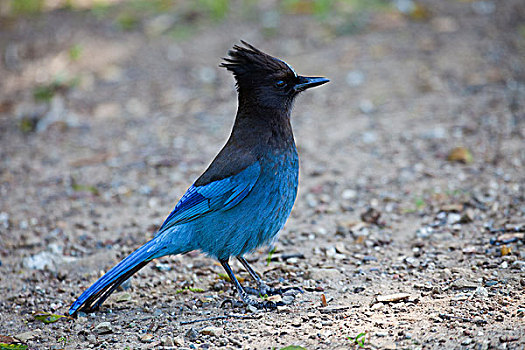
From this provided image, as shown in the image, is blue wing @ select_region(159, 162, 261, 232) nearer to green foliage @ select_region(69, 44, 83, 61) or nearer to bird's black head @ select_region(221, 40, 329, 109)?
bird's black head @ select_region(221, 40, 329, 109)

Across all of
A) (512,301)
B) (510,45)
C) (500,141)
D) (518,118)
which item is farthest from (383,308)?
(510,45)

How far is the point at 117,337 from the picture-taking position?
10.8ft

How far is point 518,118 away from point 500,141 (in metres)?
0.60

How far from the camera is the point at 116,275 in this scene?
3.46 metres

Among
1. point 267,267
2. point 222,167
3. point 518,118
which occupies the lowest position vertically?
point 267,267

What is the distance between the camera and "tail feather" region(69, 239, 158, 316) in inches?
137

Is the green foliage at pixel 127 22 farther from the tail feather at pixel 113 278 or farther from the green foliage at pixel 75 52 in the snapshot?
the tail feather at pixel 113 278

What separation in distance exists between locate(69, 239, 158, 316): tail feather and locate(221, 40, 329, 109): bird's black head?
1104 millimetres

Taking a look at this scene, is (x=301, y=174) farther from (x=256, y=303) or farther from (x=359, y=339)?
(x=359, y=339)

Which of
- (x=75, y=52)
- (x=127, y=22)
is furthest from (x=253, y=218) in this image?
(x=127, y=22)

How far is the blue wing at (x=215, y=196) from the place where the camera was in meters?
3.56

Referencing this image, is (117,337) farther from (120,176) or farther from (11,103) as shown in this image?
(11,103)

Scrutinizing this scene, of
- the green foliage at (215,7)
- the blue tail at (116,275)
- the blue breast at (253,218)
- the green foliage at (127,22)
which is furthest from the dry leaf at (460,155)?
the green foliage at (127,22)

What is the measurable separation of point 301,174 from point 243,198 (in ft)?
7.20
